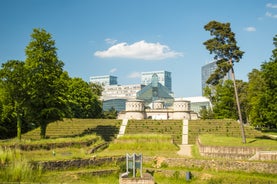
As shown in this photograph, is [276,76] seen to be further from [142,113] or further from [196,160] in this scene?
[142,113]

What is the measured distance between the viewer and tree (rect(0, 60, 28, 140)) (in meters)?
29.0

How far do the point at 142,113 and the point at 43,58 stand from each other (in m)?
36.3

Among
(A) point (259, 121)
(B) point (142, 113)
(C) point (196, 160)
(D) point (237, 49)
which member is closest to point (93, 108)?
(B) point (142, 113)

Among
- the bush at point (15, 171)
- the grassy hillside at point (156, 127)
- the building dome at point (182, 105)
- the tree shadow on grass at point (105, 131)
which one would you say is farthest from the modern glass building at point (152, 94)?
the bush at point (15, 171)

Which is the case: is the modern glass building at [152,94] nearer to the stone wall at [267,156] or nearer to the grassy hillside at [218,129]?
the grassy hillside at [218,129]

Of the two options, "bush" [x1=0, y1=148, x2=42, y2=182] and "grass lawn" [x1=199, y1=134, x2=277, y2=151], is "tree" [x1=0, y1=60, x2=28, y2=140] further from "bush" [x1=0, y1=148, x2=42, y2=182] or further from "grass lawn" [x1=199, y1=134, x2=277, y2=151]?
"grass lawn" [x1=199, y1=134, x2=277, y2=151]

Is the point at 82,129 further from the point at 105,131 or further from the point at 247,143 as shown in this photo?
the point at 247,143

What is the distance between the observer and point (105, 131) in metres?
45.2

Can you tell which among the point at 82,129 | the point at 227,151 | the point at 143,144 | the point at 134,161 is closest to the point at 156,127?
the point at 82,129

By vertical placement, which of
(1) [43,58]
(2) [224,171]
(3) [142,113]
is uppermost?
(1) [43,58]

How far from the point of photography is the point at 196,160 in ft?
63.9

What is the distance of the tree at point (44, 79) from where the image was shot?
103 feet

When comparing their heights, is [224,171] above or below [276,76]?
below

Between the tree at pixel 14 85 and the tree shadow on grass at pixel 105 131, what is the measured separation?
13622 mm
